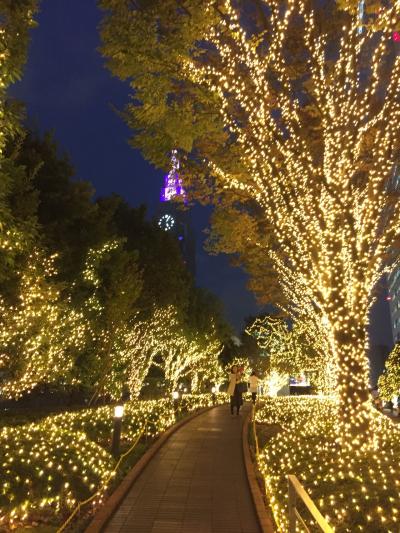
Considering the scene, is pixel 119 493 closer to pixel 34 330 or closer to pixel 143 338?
pixel 34 330

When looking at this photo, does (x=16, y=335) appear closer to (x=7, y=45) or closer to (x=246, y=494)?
(x=246, y=494)

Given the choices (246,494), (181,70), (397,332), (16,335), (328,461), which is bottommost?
(246,494)

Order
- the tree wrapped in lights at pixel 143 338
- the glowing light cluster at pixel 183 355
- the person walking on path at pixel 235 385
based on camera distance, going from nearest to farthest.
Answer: the person walking on path at pixel 235 385, the tree wrapped in lights at pixel 143 338, the glowing light cluster at pixel 183 355

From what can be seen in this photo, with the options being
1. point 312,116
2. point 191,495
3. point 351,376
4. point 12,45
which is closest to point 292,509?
point 191,495

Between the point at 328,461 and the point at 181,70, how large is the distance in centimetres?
651

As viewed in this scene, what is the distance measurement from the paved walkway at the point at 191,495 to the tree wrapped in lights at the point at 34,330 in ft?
10.6

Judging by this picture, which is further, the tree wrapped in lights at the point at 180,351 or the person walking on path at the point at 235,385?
the tree wrapped in lights at the point at 180,351

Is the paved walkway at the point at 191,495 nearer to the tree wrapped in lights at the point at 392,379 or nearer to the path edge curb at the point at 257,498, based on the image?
the path edge curb at the point at 257,498

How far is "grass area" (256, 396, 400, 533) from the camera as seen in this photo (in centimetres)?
474

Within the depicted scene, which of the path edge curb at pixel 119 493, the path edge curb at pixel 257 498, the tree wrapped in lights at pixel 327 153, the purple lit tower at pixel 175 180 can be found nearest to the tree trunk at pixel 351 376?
the tree wrapped in lights at pixel 327 153

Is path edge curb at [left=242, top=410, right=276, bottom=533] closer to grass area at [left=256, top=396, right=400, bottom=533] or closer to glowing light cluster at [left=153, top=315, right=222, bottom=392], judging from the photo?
grass area at [left=256, top=396, right=400, bottom=533]

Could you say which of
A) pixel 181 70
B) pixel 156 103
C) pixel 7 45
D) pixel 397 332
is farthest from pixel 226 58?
pixel 397 332

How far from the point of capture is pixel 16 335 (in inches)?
392

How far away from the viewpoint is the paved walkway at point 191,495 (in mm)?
5602
